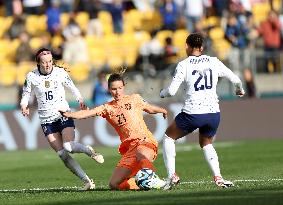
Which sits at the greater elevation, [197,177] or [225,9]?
[225,9]

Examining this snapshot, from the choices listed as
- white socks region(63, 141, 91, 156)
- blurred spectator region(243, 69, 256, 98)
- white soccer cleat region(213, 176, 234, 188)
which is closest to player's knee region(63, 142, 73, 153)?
white socks region(63, 141, 91, 156)

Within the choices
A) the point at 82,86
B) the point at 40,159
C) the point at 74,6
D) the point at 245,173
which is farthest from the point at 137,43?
the point at 245,173

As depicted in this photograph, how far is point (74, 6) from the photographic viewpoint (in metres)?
31.9

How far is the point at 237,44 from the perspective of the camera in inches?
1062

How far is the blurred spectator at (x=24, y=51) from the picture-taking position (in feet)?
92.6

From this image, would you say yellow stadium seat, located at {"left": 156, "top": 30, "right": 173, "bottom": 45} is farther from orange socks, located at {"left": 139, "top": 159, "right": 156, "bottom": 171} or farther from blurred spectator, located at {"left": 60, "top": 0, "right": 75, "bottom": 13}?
orange socks, located at {"left": 139, "top": 159, "right": 156, "bottom": 171}

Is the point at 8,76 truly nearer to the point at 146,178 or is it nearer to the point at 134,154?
the point at 134,154

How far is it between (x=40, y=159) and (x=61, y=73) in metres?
8.28

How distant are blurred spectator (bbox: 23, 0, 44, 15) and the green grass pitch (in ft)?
23.3

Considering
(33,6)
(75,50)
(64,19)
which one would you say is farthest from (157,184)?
(33,6)

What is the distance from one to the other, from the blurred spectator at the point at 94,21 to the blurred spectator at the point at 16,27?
2073mm

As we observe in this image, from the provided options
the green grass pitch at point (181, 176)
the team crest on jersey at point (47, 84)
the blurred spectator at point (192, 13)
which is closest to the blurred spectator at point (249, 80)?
the green grass pitch at point (181, 176)

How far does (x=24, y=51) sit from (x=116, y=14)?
339 cm

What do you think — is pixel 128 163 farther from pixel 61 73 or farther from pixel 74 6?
pixel 74 6
